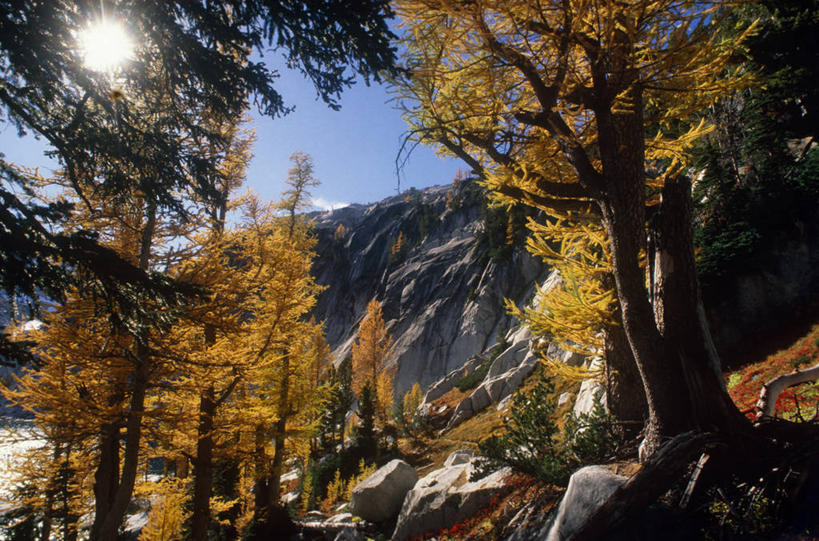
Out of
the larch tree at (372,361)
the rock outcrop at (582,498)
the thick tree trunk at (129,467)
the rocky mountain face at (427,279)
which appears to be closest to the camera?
the rock outcrop at (582,498)

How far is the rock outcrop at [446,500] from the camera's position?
677 centimetres

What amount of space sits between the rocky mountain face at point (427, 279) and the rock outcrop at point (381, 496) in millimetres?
12715

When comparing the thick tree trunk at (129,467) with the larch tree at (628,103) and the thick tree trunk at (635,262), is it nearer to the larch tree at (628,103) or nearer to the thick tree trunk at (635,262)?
the larch tree at (628,103)

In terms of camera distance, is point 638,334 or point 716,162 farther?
point 716,162

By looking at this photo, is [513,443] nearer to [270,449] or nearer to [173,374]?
[173,374]

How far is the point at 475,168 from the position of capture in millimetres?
4418

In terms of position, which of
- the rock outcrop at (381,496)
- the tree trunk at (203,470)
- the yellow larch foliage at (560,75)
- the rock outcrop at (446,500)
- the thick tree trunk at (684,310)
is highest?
the yellow larch foliage at (560,75)

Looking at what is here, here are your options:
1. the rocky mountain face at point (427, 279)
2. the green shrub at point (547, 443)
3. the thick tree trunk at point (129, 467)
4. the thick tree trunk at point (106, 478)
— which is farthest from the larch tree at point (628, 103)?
the rocky mountain face at point (427, 279)

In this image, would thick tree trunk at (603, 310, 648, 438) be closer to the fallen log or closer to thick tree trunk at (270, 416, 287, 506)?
the fallen log

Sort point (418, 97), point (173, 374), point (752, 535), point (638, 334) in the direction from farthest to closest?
1. point (173, 374)
2. point (418, 97)
3. point (638, 334)
4. point (752, 535)

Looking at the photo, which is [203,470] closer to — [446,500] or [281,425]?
[281,425]

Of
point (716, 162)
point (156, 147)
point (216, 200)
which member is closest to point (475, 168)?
point (216, 200)

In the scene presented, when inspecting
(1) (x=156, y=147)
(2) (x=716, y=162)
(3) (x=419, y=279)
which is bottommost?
(1) (x=156, y=147)

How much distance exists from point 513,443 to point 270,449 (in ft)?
30.9
